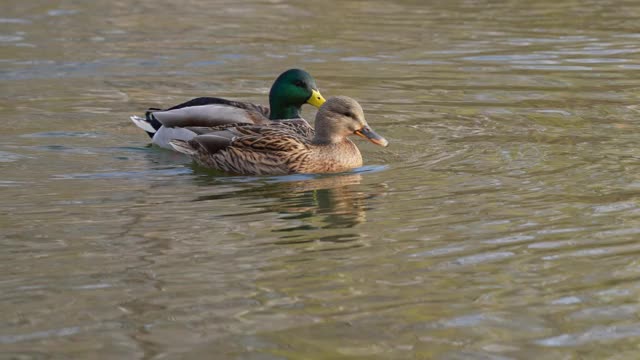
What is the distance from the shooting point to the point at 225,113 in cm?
1173

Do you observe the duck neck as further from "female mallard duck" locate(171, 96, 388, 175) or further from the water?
"female mallard duck" locate(171, 96, 388, 175)

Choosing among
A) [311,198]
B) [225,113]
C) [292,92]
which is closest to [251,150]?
[225,113]

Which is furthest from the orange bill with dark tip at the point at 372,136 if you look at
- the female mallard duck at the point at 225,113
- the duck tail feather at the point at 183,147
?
the duck tail feather at the point at 183,147

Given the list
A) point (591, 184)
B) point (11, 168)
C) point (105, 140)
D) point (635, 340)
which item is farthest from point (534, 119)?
point (635, 340)

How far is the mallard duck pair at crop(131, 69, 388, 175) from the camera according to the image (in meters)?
10.7

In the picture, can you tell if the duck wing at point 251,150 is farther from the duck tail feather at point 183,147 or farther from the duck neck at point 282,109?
the duck neck at point 282,109

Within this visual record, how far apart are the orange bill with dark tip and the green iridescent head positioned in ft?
4.63

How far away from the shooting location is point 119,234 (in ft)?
27.5

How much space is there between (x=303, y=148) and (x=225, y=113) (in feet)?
4.10

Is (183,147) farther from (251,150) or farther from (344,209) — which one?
(344,209)

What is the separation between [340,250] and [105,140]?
4.75 metres

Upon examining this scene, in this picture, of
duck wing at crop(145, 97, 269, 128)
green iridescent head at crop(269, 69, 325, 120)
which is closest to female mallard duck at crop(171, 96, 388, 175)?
duck wing at crop(145, 97, 269, 128)

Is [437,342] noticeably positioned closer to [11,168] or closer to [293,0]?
[11,168]

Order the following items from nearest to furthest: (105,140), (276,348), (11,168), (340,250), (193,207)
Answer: (276,348), (340,250), (193,207), (11,168), (105,140)
